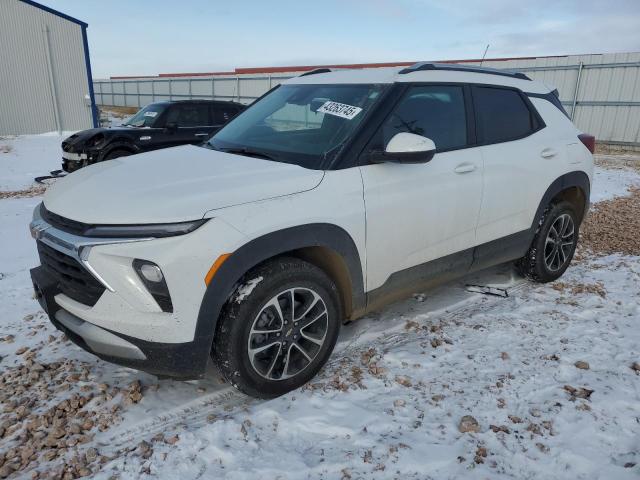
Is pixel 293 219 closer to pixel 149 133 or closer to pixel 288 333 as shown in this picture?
pixel 288 333

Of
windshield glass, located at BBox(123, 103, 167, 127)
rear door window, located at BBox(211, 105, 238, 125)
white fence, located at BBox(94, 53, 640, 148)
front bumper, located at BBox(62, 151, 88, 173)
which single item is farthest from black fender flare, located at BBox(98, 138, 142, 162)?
white fence, located at BBox(94, 53, 640, 148)

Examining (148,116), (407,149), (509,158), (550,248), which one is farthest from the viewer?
(148,116)

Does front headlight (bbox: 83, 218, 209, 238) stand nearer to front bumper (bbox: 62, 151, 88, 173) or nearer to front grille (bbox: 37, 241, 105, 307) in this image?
front grille (bbox: 37, 241, 105, 307)

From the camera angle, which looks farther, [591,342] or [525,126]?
[525,126]

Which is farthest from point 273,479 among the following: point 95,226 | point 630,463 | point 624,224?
point 624,224

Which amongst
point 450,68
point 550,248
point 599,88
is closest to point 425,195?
point 450,68

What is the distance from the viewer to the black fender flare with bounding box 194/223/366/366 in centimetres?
233

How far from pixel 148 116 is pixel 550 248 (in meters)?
8.22

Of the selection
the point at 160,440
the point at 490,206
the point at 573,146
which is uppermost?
the point at 573,146

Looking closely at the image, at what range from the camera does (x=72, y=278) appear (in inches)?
95.9

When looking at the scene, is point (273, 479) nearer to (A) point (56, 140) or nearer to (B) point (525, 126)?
(B) point (525, 126)

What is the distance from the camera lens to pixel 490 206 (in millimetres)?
3598

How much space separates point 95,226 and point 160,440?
44.4 inches

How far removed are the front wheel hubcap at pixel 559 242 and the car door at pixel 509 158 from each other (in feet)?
1.61
